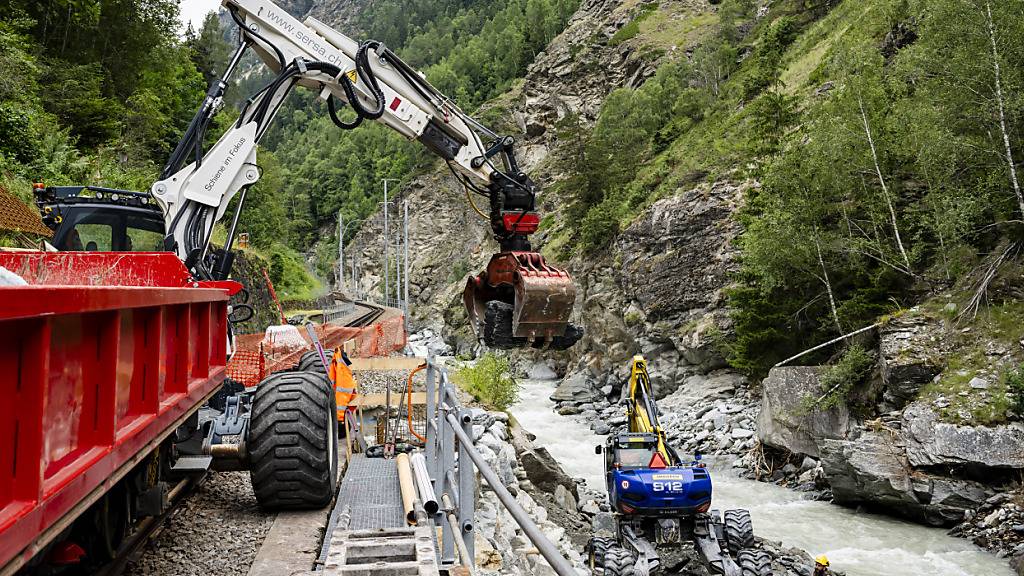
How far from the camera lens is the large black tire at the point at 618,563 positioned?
30.0 feet

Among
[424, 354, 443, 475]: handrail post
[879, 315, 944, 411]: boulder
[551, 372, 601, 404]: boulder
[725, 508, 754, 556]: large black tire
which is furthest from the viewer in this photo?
[551, 372, 601, 404]: boulder

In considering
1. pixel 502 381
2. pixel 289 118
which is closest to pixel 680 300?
pixel 502 381

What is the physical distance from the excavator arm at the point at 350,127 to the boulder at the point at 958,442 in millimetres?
10557

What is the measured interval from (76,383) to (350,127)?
227 inches

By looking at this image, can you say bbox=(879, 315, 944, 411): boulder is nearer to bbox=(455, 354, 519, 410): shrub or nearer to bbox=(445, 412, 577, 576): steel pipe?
bbox=(455, 354, 519, 410): shrub

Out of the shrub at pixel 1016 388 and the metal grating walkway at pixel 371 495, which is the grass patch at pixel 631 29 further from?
the metal grating walkway at pixel 371 495

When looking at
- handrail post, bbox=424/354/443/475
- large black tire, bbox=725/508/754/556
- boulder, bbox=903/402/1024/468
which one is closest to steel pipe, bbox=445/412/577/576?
handrail post, bbox=424/354/443/475

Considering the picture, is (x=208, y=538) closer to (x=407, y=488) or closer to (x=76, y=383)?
(x=407, y=488)

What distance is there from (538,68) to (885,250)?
48977mm

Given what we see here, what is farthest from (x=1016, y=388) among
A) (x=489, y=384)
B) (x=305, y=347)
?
(x=305, y=347)

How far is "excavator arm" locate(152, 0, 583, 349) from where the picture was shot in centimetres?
644

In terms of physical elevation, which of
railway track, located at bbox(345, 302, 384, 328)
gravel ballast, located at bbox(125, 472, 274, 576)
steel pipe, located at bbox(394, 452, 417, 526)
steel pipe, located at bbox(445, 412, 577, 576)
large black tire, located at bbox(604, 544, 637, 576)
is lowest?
large black tire, located at bbox(604, 544, 637, 576)

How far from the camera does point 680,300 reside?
27172mm

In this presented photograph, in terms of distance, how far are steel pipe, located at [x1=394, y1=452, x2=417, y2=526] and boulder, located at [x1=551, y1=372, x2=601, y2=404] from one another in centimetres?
2092
